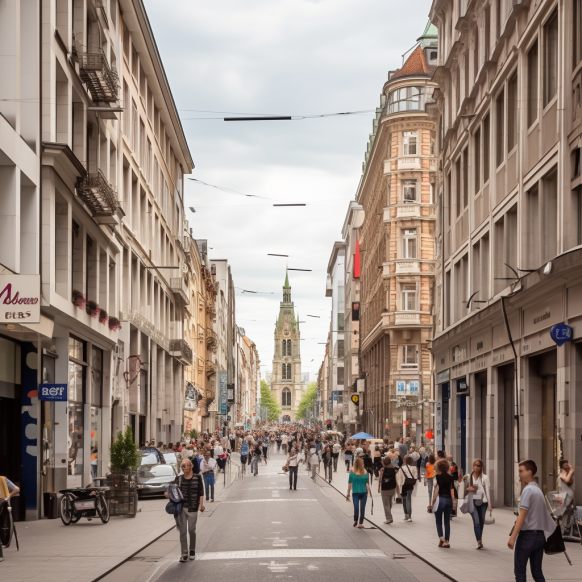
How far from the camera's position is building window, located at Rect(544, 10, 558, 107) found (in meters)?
23.6

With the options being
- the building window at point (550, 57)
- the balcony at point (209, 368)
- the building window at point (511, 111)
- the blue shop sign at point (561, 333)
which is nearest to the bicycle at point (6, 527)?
the blue shop sign at point (561, 333)

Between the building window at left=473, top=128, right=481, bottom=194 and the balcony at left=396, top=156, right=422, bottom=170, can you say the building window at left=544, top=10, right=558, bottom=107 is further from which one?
the balcony at left=396, top=156, right=422, bottom=170

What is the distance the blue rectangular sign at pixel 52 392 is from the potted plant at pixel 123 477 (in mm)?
1823

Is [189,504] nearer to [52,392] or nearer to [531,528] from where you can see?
[531,528]

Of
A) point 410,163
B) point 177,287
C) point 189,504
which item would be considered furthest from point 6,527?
point 410,163


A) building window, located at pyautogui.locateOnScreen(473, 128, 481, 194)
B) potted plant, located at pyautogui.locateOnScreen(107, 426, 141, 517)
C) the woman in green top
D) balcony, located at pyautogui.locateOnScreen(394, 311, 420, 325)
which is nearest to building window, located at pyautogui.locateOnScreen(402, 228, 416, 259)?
balcony, located at pyautogui.locateOnScreen(394, 311, 420, 325)

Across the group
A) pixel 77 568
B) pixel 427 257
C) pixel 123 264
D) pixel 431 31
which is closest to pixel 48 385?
pixel 77 568

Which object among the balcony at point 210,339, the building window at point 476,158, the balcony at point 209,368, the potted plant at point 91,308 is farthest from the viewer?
the balcony at point 210,339

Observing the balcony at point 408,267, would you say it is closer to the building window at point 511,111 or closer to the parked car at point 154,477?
the parked car at point 154,477

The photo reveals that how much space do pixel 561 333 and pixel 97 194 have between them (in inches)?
546

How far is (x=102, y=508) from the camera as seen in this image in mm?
25172

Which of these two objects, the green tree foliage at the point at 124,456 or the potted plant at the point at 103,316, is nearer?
the green tree foliage at the point at 124,456

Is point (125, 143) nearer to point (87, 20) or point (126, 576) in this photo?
point (87, 20)

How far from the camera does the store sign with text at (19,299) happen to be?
2006cm
